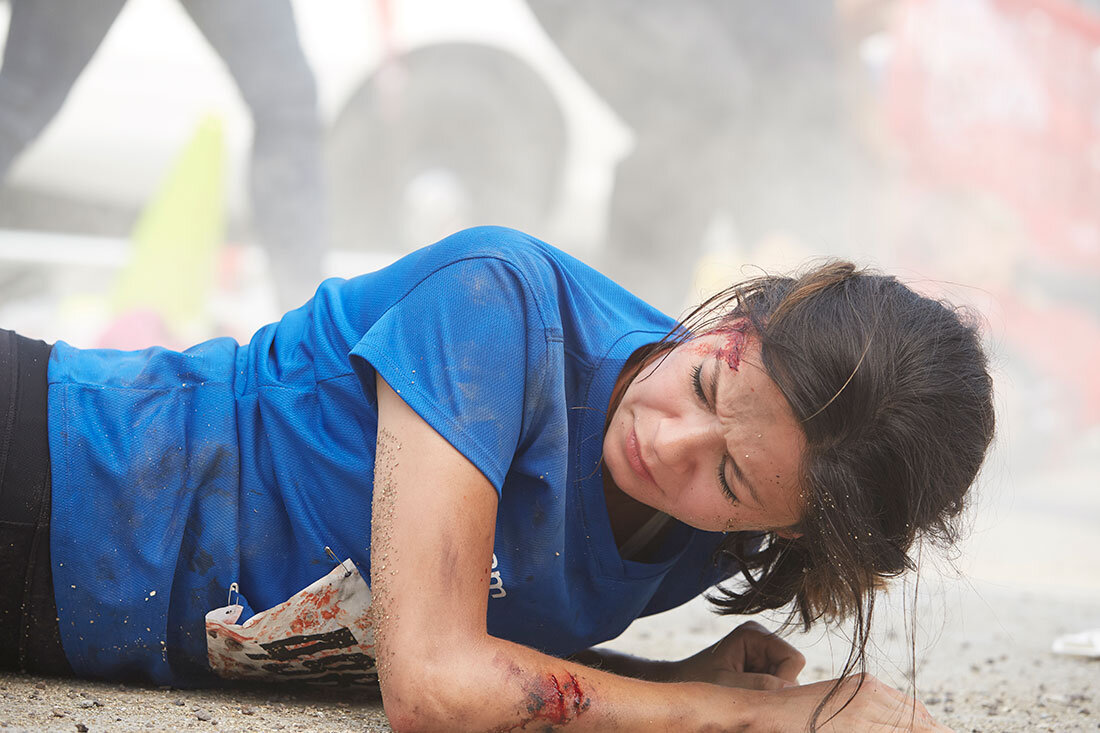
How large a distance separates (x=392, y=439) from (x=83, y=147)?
12.6 feet

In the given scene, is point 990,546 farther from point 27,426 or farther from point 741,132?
point 27,426

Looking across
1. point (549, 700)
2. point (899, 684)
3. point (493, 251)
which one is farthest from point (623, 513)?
point (899, 684)

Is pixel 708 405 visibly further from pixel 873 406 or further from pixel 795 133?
pixel 795 133

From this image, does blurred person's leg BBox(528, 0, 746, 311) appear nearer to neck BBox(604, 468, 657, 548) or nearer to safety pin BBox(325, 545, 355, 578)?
neck BBox(604, 468, 657, 548)

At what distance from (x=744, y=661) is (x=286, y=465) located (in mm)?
776

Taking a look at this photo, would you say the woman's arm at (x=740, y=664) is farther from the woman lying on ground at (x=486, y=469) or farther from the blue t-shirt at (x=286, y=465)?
the blue t-shirt at (x=286, y=465)

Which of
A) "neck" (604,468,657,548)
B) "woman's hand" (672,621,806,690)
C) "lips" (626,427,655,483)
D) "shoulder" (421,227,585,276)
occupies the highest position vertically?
"shoulder" (421,227,585,276)

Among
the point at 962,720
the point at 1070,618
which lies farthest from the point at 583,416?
the point at 1070,618

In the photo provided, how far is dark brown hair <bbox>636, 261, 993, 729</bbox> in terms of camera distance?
3.83ft

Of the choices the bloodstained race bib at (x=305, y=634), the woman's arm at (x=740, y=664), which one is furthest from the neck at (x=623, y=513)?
the bloodstained race bib at (x=305, y=634)

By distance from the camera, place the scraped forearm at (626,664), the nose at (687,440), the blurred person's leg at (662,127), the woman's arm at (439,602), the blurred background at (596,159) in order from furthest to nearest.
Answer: the blurred person's leg at (662,127)
the blurred background at (596,159)
the scraped forearm at (626,664)
the nose at (687,440)
the woman's arm at (439,602)

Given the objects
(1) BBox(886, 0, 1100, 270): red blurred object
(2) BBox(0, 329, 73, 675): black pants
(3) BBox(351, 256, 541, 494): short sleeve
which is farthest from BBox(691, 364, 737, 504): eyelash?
(1) BBox(886, 0, 1100, 270): red blurred object

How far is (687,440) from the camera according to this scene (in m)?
1.20

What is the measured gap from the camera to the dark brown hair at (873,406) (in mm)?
1166
